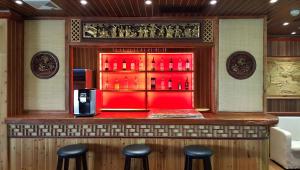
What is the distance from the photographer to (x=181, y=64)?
19.4 ft

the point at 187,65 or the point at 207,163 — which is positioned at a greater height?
the point at 187,65

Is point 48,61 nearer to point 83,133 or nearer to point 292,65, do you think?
point 83,133

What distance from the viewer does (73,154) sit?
3.48m

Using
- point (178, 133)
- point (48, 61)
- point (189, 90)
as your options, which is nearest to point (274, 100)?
point (189, 90)

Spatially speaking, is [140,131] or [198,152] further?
[140,131]

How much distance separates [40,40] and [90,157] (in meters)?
2.07

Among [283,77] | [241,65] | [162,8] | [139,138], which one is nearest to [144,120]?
[139,138]

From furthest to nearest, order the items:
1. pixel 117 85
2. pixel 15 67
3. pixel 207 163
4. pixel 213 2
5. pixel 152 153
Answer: pixel 117 85 → pixel 15 67 → pixel 152 153 → pixel 213 2 → pixel 207 163

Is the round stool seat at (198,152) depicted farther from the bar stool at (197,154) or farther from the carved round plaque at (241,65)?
the carved round plaque at (241,65)

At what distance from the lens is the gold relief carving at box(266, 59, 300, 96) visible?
23.1ft

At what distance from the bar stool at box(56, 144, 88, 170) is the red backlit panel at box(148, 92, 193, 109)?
2.49 meters

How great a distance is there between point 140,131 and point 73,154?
0.97m

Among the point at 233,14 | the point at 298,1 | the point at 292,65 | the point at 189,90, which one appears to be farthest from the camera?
the point at 292,65

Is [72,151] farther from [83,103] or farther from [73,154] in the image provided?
[83,103]
